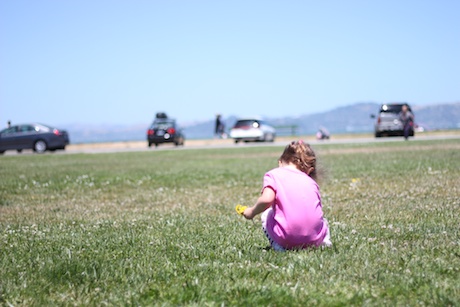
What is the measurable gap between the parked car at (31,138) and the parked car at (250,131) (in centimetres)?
1315

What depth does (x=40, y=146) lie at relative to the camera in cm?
3878

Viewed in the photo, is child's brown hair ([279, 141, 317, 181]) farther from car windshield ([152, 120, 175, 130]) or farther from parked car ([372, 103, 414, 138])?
parked car ([372, 103, 414, 138])

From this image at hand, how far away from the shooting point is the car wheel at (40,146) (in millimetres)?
38750

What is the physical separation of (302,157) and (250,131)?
39.5m

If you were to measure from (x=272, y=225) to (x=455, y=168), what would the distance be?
10.5 metres

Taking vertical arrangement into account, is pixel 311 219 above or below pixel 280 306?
above

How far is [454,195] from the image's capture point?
32.8 ft

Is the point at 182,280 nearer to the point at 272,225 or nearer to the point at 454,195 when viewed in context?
the point at 272,225

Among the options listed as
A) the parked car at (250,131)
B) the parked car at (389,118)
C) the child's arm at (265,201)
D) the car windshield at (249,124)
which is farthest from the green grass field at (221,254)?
the car windshield at (249,124)

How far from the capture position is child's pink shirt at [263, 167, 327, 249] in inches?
219

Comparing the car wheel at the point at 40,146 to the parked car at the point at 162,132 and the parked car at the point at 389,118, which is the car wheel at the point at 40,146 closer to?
the parked car at the point at 162,132

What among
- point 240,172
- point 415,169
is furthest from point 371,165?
point 240,172

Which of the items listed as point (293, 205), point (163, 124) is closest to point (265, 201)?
point (293, 205)

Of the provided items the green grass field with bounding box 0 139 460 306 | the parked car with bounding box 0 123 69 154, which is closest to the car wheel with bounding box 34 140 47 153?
the parked car with bounding box 0 123 69 154
